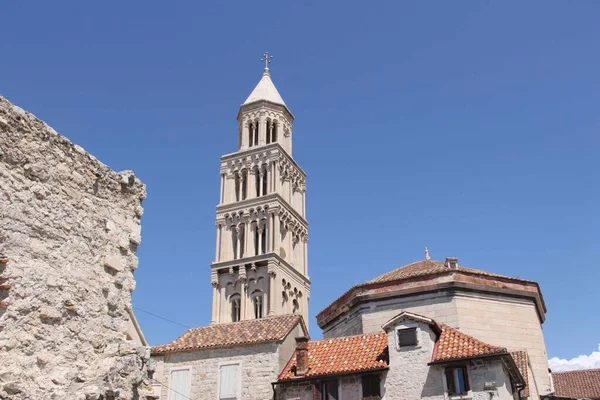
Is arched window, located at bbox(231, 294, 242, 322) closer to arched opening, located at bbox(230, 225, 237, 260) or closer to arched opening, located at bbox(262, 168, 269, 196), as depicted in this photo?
arched opening, located at bbox(230, 225, 237, 260)

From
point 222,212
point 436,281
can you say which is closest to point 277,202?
point 222,212

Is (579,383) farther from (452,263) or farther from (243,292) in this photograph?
(243,292)

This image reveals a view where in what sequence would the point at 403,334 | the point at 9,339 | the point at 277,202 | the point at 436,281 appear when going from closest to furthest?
the point at 9,339, the point at 403,334, the point at 436,281, the point at 277,202

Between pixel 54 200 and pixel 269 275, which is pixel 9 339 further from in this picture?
pixel 269 275

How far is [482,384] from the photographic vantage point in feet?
58.1

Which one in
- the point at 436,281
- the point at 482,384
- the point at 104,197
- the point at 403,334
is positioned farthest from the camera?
the point at 436,281

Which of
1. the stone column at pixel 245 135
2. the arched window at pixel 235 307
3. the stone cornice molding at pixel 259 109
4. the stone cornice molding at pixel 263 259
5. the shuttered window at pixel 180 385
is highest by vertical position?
the stone cornice molding at pixel 259 109

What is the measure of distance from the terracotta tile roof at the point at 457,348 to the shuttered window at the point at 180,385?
907 centimetres

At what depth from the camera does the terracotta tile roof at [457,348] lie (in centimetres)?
1808

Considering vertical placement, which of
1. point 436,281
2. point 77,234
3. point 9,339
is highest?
point 436,281

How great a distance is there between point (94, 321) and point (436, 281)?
1897 centimetres

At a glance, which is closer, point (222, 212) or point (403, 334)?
point (403, 334)

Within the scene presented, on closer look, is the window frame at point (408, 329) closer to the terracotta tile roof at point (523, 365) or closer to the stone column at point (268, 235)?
the terracotta tile roof at point (523, 365)

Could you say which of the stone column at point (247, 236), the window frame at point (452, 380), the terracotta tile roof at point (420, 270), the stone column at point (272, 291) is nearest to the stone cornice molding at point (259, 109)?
the stone column at point (247, 236)
